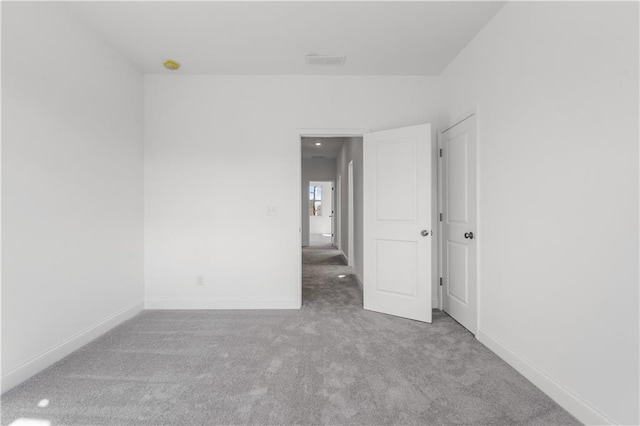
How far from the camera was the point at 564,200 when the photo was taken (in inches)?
65.0

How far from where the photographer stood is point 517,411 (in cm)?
159

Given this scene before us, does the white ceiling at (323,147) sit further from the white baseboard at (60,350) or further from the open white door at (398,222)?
the white baseboard at (60,350)

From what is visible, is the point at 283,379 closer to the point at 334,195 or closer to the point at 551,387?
the point at 551,387

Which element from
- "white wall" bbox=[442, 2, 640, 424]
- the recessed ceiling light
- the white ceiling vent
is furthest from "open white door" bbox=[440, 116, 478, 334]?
the recessed ceiling light

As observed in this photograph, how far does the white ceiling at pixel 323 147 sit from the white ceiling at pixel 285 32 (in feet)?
10.5

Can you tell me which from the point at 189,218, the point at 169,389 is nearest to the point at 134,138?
the point at 189,218

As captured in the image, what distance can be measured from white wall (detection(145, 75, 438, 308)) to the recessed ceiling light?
0.67 feet

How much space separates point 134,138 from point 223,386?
2636 mm

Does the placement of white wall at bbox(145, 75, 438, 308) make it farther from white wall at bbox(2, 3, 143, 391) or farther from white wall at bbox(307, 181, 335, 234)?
white wall at bbox(307, 181, 335, 234)

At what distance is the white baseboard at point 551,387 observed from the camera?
147 centimetres

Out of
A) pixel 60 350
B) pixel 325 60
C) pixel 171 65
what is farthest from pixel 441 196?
pixel 60 350

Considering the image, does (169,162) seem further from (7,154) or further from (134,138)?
(7,154)

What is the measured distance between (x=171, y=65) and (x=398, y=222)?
2.84m

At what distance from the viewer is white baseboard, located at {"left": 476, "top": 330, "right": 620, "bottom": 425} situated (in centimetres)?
147
